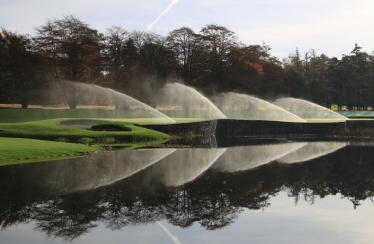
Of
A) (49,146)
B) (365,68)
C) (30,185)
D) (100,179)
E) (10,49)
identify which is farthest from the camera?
(365,68)

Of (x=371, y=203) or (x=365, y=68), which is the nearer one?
(x=371, y=203)

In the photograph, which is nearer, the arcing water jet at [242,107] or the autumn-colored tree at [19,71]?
the autumn-colored tree at [19,71]

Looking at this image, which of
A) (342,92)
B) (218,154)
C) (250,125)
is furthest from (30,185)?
(342,92)

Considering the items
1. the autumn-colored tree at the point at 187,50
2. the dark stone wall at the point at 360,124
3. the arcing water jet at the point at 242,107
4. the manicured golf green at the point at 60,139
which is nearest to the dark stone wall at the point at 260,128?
the dark stone wall at the point at 360,124

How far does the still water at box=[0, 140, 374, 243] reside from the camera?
8961mm

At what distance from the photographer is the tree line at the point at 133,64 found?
59406 millimetres

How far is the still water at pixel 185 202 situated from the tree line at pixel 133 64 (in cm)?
4273

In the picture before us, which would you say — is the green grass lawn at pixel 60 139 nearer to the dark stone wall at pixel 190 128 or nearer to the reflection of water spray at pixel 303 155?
the dark stone wall at pixel 190 128

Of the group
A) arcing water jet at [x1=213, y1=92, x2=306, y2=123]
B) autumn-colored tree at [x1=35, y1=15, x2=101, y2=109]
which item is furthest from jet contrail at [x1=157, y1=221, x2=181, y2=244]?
arcing water jet at [x1=213, y1=92, x2=306, y2=123]

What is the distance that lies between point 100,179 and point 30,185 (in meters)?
2.28

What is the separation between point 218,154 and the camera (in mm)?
23875

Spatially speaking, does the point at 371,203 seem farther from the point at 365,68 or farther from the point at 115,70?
the point at 365,68

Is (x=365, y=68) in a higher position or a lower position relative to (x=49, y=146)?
higher

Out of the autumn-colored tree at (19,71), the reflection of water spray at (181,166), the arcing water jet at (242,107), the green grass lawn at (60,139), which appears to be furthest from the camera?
the arcing water jet at (242,107)
